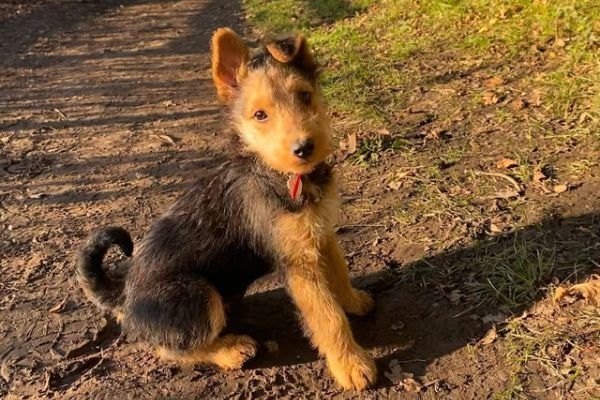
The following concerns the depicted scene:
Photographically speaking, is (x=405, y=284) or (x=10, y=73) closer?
(x=405, y=284)

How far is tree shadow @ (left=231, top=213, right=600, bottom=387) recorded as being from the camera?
387 cm

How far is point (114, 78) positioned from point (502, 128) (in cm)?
679

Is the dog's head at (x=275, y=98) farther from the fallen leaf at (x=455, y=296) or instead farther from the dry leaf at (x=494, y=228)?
the dry leaf at (x=494, y=228)

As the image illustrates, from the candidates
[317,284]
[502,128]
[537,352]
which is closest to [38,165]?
[317,284]

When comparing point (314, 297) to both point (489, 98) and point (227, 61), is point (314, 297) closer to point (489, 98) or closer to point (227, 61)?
point (227, 61)

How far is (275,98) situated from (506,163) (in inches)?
113

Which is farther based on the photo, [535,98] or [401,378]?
[535,98]

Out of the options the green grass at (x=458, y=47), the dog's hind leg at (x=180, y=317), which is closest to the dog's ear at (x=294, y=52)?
the dog's hind leg at (x=180, y=317)

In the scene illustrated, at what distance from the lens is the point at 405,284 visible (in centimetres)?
439

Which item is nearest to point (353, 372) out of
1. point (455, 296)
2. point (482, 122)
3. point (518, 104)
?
point (455, 296)

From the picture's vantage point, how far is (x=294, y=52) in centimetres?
359

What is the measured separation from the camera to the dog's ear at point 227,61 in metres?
3.44

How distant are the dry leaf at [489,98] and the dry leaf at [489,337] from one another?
3.37 m

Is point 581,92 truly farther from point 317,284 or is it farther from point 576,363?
point 317,284
